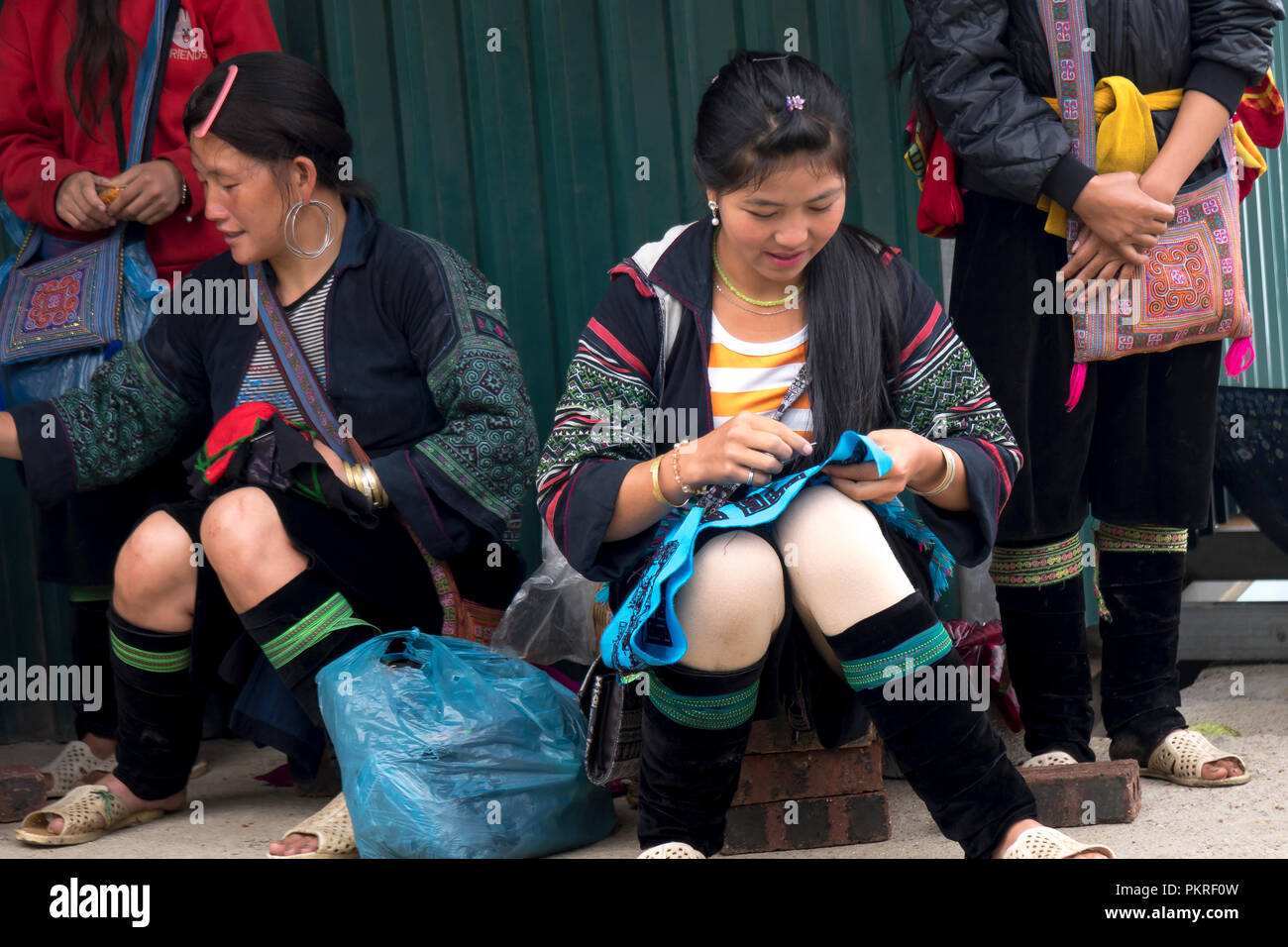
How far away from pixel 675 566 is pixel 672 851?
0.52 metres

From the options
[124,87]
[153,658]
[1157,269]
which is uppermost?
[124,87]

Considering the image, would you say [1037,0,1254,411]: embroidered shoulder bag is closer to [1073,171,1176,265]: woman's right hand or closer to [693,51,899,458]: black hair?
[1073,171,1176,265]: woman's right hand

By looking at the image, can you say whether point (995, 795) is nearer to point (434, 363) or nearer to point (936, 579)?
point (936, 579)

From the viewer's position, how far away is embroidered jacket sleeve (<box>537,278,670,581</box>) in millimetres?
2301

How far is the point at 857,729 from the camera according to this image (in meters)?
2.52

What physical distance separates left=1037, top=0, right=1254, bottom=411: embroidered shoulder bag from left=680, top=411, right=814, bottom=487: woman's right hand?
87 centimetres

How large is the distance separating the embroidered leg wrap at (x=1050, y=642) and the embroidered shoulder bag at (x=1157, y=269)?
1.29ft

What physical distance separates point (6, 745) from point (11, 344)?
128cm

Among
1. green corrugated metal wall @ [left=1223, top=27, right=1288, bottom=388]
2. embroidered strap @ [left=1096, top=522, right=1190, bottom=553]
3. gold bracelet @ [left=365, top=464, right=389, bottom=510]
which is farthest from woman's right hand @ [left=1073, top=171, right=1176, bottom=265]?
green corrugated metal wall @ [left=1223, top=27, right=1288, bottom=388]

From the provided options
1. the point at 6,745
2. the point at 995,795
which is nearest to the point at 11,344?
the point at 6,745

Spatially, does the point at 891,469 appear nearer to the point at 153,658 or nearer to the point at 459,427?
the point at 459,427

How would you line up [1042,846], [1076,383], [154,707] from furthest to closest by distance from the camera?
[154,707]
[1076,383]
[1042,846]

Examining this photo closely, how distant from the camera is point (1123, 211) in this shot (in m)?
2.63


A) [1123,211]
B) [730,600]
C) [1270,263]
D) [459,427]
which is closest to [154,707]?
[459,427]
